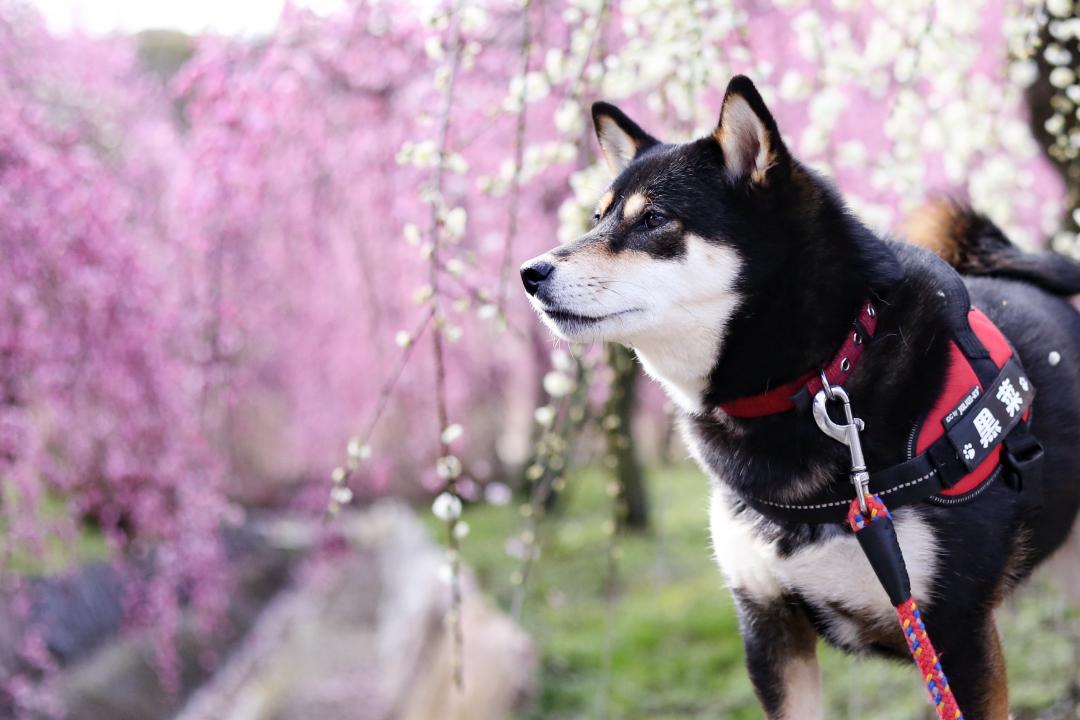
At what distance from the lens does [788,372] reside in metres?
1.97

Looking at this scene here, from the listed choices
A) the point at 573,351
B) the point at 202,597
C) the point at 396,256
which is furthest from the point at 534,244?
the point at 573,351

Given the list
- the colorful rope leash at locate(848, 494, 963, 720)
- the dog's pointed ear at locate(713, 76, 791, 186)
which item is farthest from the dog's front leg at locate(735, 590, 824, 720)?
the dog's pointed ear at locate(713, 76, 791, 186)

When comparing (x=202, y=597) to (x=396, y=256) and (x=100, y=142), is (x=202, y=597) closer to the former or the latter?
(x=396, y=256)

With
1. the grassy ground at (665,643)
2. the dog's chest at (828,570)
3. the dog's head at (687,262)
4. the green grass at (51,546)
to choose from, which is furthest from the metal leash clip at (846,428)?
the green grass at (51,546)

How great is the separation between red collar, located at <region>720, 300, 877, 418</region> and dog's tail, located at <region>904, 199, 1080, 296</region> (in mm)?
719

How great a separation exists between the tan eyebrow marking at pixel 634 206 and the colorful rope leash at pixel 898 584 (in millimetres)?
754

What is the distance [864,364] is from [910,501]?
27 centimetres

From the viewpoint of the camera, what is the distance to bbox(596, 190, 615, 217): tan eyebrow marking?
7.51 feet

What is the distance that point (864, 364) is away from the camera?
1.96 metres

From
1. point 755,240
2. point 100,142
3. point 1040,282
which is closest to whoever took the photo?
point 755,240

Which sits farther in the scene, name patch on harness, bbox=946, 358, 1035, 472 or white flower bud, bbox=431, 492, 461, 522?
white flower bud, bbox=431, 492, 461, 522

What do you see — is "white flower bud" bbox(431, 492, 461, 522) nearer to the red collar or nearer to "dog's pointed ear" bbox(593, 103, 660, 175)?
the red collar

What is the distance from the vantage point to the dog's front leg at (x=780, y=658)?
6.84ft

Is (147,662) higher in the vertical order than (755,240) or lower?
lower
